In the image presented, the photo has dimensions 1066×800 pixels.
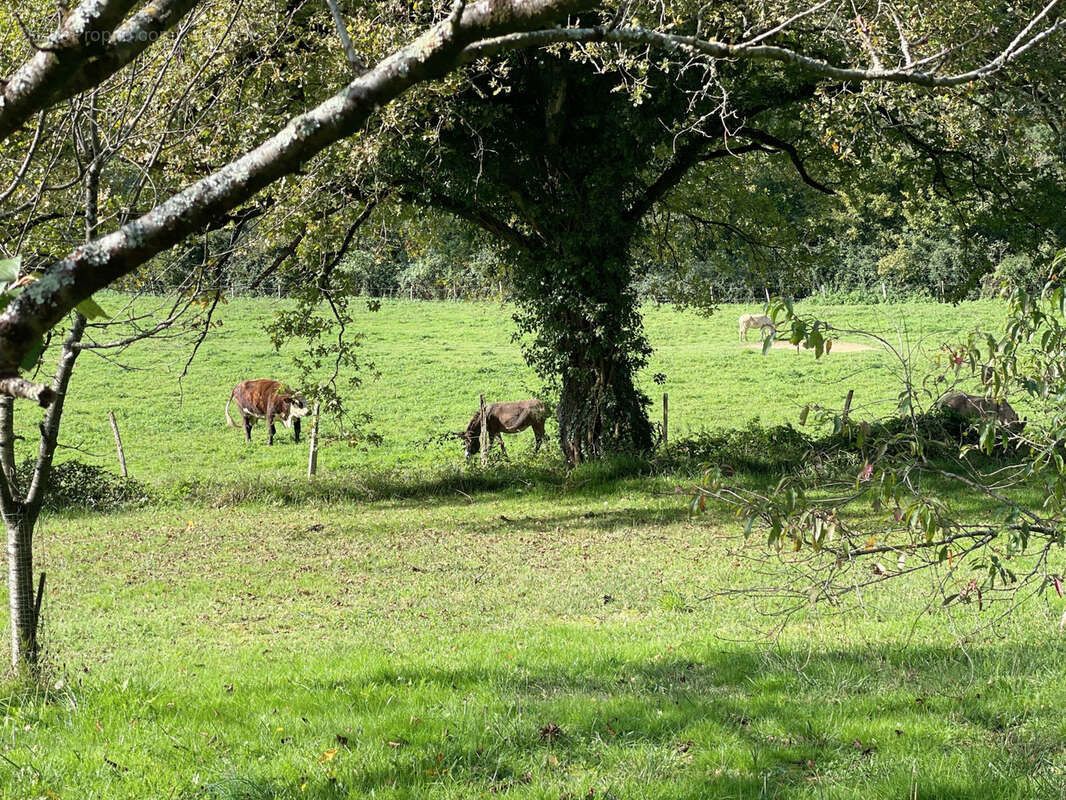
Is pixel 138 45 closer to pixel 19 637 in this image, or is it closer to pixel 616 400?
pixel 19 637

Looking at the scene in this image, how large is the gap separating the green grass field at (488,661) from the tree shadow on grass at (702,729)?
0.02 meters

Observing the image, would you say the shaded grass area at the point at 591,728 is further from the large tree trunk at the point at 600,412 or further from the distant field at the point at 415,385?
the distant field at the point at 415,385

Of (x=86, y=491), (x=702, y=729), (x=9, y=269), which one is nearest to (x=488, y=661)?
(x=702, y=729)

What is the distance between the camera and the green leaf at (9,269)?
1913 millimetres

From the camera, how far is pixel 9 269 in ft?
6.34

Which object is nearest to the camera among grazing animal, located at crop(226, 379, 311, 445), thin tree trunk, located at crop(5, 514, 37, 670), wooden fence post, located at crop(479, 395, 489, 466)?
thin tree trunk, located at crop(5, 514, 37, 670)

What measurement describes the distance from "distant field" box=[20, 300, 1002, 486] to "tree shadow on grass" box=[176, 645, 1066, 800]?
11241 millimetres

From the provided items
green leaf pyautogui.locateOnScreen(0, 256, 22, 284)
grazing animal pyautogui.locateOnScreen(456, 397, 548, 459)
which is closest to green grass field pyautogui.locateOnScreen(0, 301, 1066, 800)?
grazing animal pyautogui.locateOnScreen(456, 397, 548, 459)

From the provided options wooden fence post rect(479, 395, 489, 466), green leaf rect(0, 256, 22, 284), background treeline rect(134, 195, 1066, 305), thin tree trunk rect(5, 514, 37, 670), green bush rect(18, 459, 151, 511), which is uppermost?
background treeline rect(134, 195, 1066, 305)

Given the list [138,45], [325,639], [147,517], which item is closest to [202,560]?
[147,517]

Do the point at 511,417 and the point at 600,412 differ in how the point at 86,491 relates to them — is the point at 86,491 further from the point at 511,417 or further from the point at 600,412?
the point at 600,412

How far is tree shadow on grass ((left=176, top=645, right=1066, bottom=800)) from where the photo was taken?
181 inches

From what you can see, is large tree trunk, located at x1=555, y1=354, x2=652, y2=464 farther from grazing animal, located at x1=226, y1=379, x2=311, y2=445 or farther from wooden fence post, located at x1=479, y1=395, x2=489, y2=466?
grazing animal, located at x1=226, y1=379, x2=311, y2=445

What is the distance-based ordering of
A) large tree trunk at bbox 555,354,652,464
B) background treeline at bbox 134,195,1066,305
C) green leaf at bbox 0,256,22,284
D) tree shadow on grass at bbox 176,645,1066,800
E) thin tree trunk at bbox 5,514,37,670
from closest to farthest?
1. green leaf at bbox 0,256,22,284
2. tree shadow on grass at bbox 176,645,1066,800
3. thin tree trunk at bbox 5,514,37,670
4. background treeline at bbox 134,195,1066,305
5. large tree trunk at bbox 555,354,652,464
